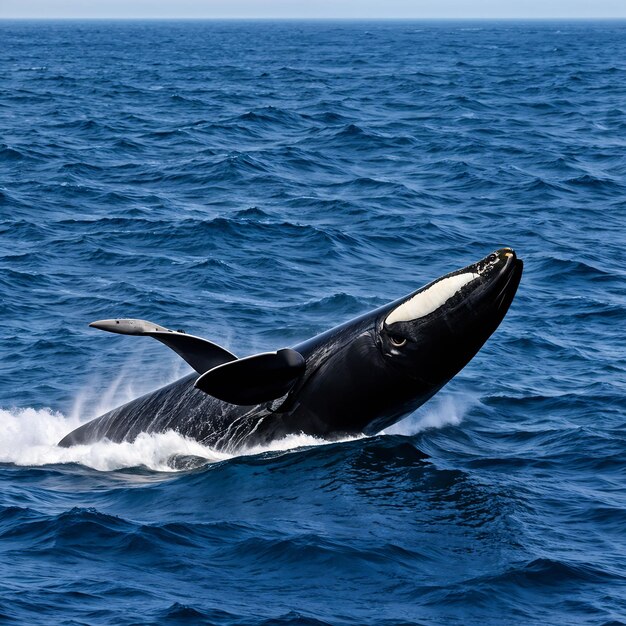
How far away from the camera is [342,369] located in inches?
769

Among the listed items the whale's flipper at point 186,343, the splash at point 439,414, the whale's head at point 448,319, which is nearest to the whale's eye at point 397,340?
the whale's head at point 448,319

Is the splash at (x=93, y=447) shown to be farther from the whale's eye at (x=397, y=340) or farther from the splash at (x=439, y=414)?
the splash at (x=439, y=414)

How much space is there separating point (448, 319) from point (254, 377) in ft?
10.6

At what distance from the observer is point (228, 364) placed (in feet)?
58.4

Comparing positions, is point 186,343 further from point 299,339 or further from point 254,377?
point 299,339

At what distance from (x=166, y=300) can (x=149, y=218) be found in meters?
10.7

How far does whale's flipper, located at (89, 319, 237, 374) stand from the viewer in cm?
1953

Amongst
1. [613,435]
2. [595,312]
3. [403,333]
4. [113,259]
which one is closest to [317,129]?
[113,259]

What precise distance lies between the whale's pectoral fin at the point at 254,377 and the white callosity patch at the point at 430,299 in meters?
1.81

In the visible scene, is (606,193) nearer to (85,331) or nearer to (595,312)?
(595,312)

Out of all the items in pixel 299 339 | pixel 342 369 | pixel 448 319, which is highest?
pixel 448 319

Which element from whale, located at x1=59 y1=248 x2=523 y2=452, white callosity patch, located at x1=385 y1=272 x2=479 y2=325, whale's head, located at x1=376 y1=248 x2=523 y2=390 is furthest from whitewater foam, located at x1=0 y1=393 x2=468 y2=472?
white callosity patch, located at x1=385 y1=272 x2=479 y2=325

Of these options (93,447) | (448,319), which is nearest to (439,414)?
(93,447)

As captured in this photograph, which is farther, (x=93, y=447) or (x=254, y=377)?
(x=93, y=447)
